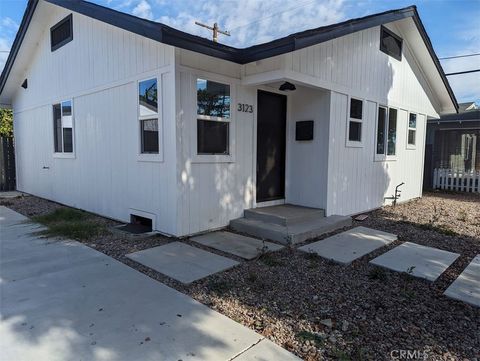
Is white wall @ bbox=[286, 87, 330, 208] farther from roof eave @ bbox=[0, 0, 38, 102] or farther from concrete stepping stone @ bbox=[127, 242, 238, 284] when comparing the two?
roof eave @ bbox=[0, 0, 38, 102]

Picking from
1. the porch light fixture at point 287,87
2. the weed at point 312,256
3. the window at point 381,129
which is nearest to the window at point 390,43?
the window at point 381,129

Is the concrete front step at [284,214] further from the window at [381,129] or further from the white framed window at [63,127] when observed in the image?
the white framed window at [63,127]

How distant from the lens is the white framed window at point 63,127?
765cm

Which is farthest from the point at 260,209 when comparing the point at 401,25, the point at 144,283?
the point at 401,25

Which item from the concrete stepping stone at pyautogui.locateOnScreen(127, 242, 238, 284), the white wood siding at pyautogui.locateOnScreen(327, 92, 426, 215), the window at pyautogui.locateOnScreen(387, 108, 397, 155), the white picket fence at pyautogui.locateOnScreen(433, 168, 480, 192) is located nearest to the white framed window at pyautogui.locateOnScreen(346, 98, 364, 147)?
the white wood siding at pyautogui.locateOnScreen(327, 92, 426, 215)

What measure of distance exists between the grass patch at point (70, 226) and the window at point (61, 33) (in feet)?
13.2

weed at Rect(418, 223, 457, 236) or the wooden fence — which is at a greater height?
the wooden fence

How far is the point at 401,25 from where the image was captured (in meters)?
7.98

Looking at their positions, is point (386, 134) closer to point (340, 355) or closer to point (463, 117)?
point (340, 355)

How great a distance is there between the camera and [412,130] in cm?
932

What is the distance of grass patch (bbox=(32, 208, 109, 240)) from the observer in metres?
5.22

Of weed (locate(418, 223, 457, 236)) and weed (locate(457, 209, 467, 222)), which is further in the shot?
weed (locate(457, 209, 467, 222))

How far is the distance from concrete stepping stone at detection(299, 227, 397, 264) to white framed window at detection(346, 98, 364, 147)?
201 centimetres

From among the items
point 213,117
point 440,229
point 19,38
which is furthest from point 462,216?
point 19,38
